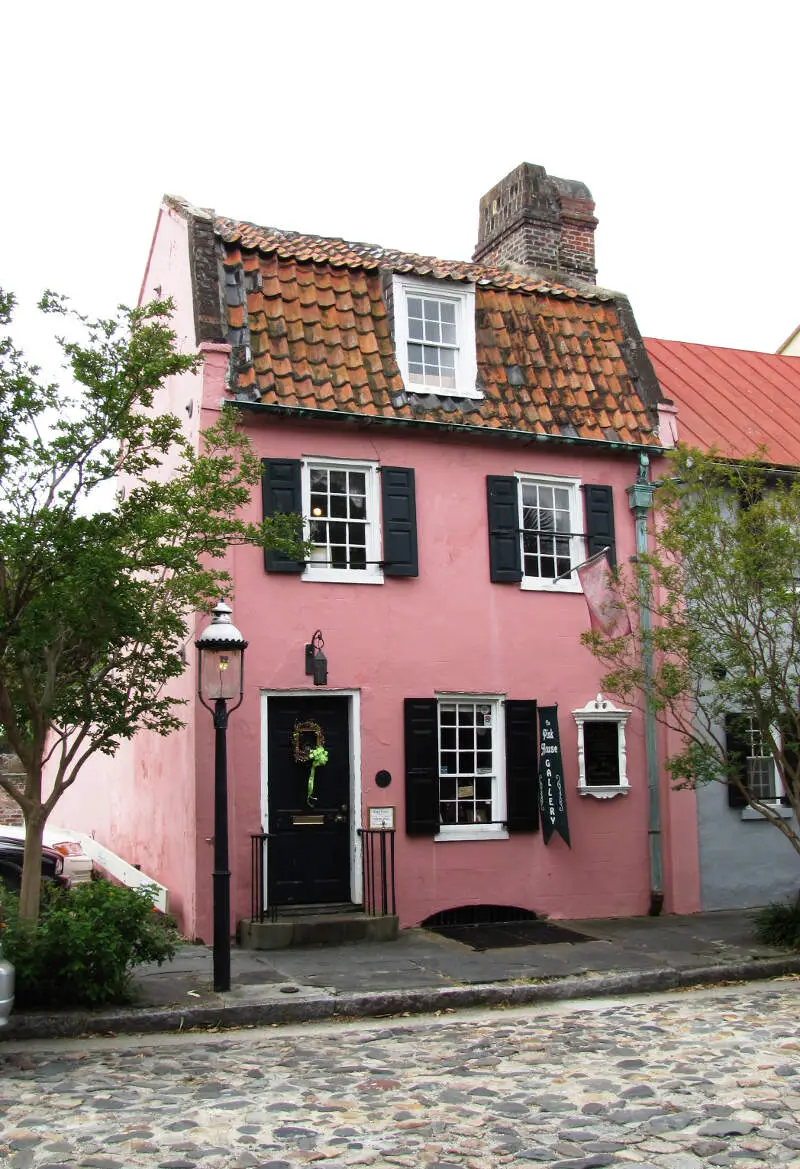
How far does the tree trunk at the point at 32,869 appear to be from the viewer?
8.96m

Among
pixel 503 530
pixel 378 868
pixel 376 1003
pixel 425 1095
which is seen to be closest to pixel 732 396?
pixel 503 530

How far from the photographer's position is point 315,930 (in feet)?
37.6

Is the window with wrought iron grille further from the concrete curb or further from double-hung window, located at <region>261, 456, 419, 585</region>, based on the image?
the concrete curb

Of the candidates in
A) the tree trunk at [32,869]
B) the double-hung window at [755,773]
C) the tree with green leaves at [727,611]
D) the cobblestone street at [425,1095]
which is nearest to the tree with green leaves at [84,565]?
the tree trunk at [32,869]

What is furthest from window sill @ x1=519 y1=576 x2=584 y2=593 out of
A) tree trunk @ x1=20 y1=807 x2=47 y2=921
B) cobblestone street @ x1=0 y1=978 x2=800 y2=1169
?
tree trunk @ x1=20 y1=807 x2=47 y2=921

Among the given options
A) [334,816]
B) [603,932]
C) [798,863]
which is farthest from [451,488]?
[798,863]

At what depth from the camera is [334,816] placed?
40.7ft

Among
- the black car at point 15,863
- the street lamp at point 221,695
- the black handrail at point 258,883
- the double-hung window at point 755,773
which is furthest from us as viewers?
the double-hung window at point 755,773

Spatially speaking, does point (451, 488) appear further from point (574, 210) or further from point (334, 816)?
point (574, 210)

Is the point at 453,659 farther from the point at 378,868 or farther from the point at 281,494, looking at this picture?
the point at 281,494

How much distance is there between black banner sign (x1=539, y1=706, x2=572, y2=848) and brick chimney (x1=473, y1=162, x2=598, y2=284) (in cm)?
671

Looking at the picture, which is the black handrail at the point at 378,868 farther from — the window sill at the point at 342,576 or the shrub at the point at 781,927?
the shrub at the point at 781,927

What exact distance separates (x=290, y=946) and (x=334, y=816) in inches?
60.5

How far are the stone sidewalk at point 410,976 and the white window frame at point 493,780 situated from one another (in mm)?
1121
